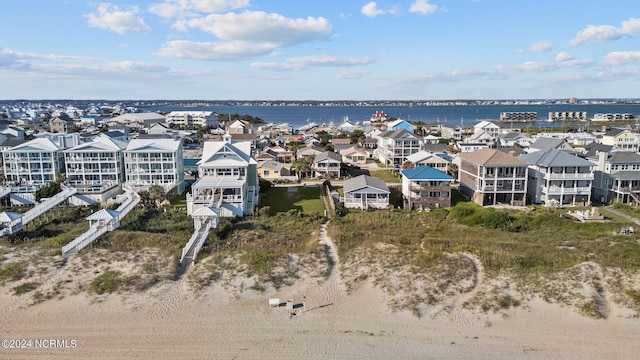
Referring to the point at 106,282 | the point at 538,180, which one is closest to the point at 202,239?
the point at 106,282

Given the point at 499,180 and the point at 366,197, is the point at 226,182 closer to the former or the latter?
the point at 366,197

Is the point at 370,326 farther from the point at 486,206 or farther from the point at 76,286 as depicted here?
the point at 486,206

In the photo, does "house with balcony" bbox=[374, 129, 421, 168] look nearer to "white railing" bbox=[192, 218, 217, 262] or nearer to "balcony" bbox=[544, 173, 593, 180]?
"balcony" bbox=[544, 173, 593, 180]

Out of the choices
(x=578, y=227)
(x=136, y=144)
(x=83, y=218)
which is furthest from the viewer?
(x=136, y=144)

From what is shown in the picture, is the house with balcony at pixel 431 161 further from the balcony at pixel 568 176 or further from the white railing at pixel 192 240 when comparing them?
the white railing at pixel 192 240

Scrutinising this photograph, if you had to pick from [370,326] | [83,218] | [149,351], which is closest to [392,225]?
[370,326]

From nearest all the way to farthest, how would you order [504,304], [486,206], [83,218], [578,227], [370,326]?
[370,326] → [504,304] → [578,227] → [83,218] → [486,206]

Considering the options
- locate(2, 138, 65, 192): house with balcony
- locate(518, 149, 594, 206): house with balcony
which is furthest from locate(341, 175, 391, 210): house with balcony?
locate(2, 138, 65, 192): house with balcony

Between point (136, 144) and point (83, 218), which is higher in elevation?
point (136, 144)
